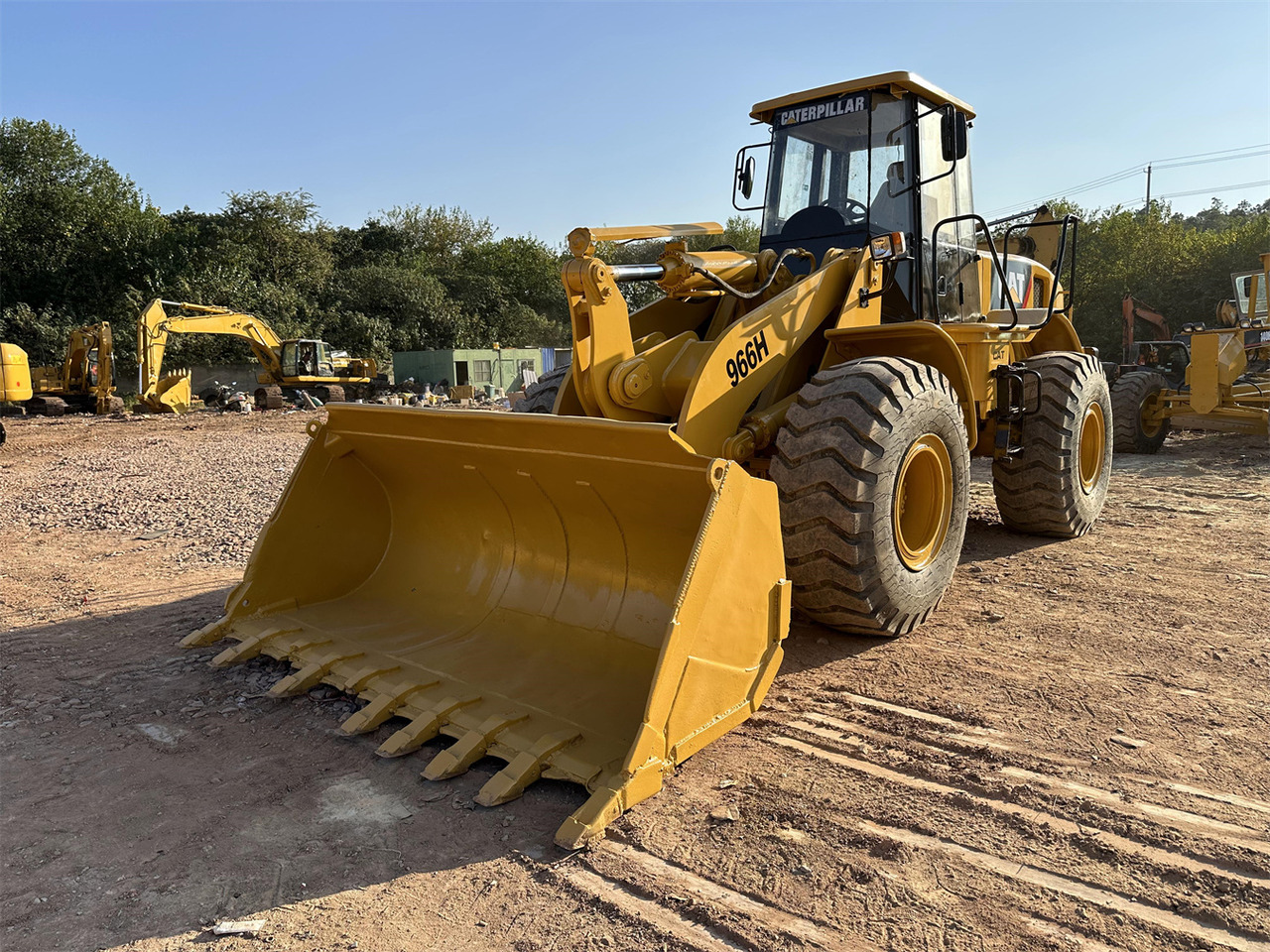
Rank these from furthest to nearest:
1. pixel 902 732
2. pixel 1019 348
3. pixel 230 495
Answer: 1. pixel 230 495
2. pixel 1019 348
3. pixel 902 732

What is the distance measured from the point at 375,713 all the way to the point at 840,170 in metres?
4.26

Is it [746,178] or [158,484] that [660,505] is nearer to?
[746,178]

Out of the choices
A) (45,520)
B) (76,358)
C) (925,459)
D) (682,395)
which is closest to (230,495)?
(45,520)

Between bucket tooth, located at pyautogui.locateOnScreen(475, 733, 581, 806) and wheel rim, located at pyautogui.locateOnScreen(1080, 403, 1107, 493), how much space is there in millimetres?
5276

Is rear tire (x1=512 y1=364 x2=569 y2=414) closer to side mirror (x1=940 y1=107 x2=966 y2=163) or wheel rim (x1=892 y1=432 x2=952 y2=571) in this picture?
wheel rim (x1=892 y1=432 x2=952 y2=571)

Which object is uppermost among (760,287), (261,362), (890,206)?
(890,206)

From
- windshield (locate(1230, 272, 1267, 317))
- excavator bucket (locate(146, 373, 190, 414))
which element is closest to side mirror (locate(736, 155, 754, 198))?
windshield (locate(1230, 272, 1267, 317))

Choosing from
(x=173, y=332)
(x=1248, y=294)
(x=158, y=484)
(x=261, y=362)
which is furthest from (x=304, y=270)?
(x=1248, y=294)

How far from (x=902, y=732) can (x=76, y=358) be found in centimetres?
2596

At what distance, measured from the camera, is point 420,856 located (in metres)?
2.63

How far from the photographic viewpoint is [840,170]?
5.49m

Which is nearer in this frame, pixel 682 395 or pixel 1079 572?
pixel 682 395

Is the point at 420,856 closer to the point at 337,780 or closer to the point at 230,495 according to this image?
the point at 337,780

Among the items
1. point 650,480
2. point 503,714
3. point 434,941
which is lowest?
point 434,941
